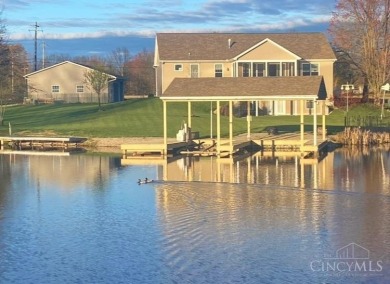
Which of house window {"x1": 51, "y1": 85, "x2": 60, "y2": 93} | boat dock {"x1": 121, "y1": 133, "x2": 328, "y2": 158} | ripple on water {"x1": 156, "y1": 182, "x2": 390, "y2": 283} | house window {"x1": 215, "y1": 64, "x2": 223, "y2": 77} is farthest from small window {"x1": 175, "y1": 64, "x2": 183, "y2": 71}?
ripple on water {"x1": 156, "y1": 182, "x2": 390, "y2": 283}

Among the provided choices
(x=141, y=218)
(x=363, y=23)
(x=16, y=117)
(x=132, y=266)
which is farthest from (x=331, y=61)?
(x=132, y=266)

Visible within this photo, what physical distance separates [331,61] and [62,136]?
28.5m

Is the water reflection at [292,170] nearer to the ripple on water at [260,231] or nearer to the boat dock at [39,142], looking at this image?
the ripple on water at [260,231]

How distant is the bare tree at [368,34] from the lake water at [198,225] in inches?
1311

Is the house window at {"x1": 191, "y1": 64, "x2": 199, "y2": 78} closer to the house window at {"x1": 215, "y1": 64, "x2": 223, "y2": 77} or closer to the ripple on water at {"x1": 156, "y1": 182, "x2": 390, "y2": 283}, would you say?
the house window at {"x1": 215, "y1": 64, "x2": 223, "y2": 77}

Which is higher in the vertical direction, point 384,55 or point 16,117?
point 384,55

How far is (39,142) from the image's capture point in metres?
46.5

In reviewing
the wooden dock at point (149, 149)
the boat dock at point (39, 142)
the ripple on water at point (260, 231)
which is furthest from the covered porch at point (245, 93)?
the ripple on water at point (260, 231)

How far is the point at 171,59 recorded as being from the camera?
67.8m

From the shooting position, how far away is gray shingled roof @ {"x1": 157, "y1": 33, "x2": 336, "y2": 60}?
67438 millimetres

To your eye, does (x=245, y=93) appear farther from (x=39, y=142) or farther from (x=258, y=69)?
(x=258, y=69)

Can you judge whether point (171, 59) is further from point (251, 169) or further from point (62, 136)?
point (251, 169)

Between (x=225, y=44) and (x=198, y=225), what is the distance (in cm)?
5285

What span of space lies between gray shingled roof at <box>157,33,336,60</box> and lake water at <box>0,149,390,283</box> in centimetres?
3707
